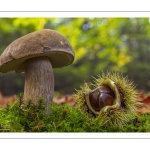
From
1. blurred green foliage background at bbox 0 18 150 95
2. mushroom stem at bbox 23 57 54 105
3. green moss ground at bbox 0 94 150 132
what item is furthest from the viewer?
blurred green foliage background at bbox 0 18 150 95

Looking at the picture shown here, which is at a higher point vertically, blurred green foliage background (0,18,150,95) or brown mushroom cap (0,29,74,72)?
blurred green foliage background (0,18,150,95)

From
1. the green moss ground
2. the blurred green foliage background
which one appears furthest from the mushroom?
the blurred green foliage background

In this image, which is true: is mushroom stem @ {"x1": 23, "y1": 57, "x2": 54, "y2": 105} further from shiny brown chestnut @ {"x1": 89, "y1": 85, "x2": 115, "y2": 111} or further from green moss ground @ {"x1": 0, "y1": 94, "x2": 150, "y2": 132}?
shiny brown chestnut @ {"x1": 89, "y1": 85, "x2": 115, "y2": 111}

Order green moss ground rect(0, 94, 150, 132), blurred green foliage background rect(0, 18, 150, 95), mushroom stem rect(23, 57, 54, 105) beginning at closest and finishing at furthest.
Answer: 1. green moss ground rect(0, 94, 150, 132)
2. mushroom stem rect(23, 57, 54, 105)
3. blurred green foliage background rect(0, 18, 150, 95)

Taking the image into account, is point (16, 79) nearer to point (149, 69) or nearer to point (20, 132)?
point (149, 69)

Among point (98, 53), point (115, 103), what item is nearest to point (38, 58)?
point (115, 103)

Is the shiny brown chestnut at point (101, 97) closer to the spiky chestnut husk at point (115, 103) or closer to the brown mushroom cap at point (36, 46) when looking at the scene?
the spiky chestnut husk at point (115, 103)
